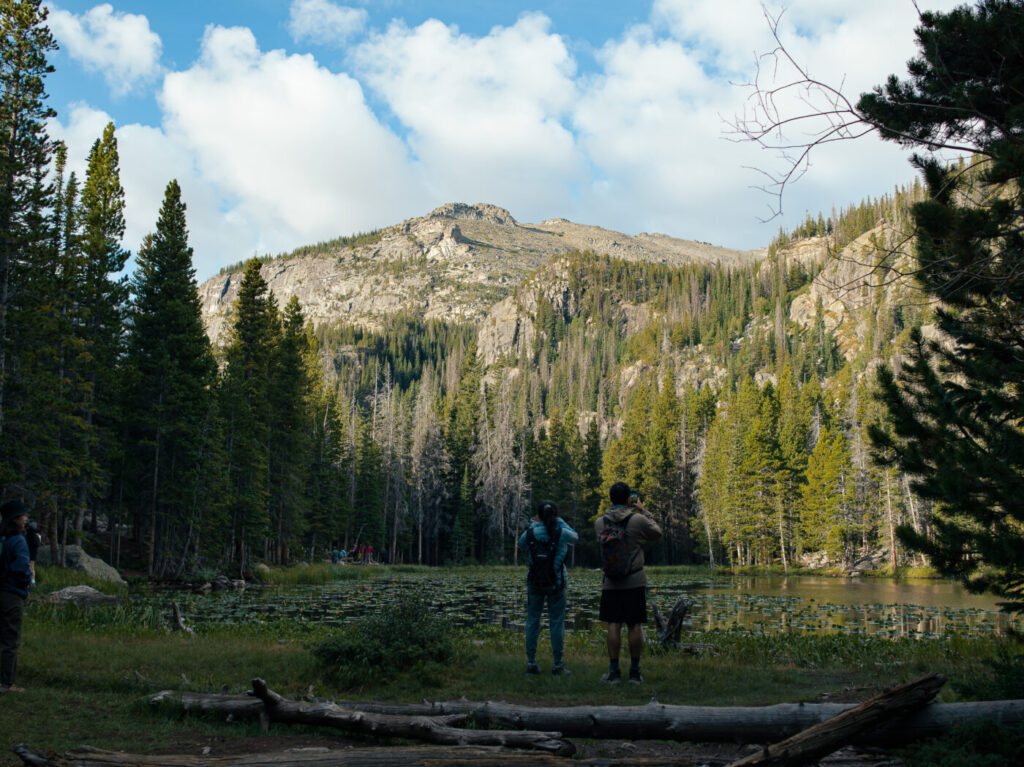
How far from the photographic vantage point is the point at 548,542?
9117 millimetres

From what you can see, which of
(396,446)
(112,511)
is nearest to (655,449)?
(396,446)

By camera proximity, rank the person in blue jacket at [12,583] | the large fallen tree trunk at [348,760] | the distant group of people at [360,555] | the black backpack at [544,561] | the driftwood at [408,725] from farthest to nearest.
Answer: the distant group of people at [360,555] < the black backpack at [544,561] < the person in blue jacket at [12,583] < the driftwood at [408,725] < the large fallen tree trunk at [348,760]

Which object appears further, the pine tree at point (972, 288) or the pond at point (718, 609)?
the pond at point (718, 609)

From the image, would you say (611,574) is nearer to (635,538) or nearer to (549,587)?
(635,538)

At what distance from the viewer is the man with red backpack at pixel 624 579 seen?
27.5 feet

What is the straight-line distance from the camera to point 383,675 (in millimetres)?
8617

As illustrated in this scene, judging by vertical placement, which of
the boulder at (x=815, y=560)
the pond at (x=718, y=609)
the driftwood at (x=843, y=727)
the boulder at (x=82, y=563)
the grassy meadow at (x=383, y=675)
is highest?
the driftwood at (x=843, y=727)

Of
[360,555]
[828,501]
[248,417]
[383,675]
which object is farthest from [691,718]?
[360,555]

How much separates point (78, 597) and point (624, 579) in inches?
605

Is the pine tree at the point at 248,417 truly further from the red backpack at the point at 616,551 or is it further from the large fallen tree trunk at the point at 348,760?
the large fallen tree trunk at the point at 348,760

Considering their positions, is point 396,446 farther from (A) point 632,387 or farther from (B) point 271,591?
(A) point 632,387

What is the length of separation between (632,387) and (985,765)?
140696 mm

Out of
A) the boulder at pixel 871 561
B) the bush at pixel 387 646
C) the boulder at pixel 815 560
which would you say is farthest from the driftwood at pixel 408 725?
the boulder at pixel 815 560

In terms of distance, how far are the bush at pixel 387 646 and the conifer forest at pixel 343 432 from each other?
6.13 m
